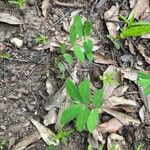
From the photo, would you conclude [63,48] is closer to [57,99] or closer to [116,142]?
[57,99]

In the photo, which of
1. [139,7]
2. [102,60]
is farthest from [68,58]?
[139,7]

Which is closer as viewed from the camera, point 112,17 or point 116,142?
point 116,142

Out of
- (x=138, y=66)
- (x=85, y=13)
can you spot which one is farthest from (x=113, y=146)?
(x=85, y=13)

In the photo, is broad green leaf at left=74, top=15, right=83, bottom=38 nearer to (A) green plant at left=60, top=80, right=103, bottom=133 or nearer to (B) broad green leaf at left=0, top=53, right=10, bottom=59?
(A) green plant at left=60, top=80, right=103, bottom=133

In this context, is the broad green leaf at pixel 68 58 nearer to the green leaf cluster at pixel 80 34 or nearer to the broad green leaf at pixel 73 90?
the green leaf cluster at pixel 80 34

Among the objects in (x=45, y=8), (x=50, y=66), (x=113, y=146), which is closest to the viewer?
(x=113, y=146)

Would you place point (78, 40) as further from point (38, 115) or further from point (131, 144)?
point (131, 144)

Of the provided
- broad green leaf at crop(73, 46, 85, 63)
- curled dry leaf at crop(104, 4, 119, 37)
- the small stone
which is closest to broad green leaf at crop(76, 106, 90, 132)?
broad green leaf at crop(73, 46, 85, 63)
